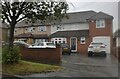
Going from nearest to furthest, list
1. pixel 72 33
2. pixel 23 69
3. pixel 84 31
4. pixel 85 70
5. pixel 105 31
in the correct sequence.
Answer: pixel 23 69, pixel 85 70, pixel 105 31, pixel 84 31, pixel 72 33

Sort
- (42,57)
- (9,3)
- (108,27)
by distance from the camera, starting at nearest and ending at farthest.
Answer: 1. (9,3)
2. (42,57)
3. (108,27)

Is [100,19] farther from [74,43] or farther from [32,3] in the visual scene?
[32,3]

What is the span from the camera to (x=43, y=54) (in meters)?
22.9

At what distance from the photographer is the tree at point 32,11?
15.4m

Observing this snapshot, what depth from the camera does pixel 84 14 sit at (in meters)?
50.1

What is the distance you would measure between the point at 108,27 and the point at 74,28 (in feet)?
25.9

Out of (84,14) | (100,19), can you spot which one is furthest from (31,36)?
(100,19)

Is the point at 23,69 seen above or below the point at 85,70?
above

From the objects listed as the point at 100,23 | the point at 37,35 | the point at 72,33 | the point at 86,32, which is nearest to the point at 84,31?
the point at 86,32

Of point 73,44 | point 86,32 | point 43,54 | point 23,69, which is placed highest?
point 86,32

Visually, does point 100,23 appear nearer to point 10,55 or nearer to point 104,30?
point 104,30

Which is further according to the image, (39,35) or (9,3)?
(39,35)

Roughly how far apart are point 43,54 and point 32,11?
7.57m

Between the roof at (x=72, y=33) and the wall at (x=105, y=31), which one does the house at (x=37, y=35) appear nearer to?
the roof at (x=72, y=33)
